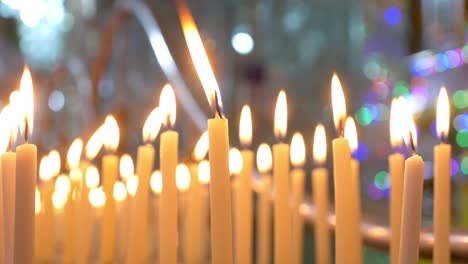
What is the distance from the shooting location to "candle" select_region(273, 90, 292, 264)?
18.1 inches

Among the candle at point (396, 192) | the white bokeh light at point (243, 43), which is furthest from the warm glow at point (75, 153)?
the white bokeh light at point (243, 43)

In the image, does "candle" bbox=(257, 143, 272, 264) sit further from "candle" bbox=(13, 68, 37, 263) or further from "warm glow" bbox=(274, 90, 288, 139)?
"candle" bbox=(13, 68, 37, 263)

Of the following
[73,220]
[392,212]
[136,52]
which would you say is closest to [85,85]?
[136,52]

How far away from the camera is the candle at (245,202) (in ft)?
1.67

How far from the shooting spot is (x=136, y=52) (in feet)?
5.78

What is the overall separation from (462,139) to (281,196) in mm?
786

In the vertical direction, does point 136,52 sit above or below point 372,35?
above

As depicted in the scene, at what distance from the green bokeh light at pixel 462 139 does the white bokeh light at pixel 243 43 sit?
0.70 meters

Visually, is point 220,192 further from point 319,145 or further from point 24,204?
point 319,145

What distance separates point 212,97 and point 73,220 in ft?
1.01

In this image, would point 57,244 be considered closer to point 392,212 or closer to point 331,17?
point 392,212

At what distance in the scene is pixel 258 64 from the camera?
166 cm

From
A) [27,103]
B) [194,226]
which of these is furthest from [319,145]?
[27,103]

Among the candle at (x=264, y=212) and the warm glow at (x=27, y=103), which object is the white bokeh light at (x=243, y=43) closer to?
the candle at (x=264, y=212)
